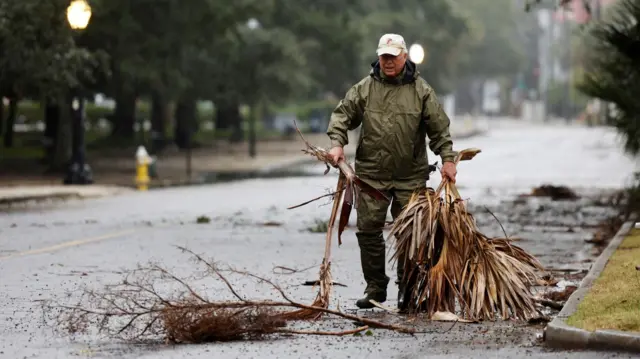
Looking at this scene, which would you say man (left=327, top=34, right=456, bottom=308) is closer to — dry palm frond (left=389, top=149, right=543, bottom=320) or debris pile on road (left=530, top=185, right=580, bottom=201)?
dry palm frond (left=389, top=149, right=543, bottom=320)

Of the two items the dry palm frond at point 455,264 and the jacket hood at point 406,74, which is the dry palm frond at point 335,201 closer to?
the dry palm frond at point 455,264

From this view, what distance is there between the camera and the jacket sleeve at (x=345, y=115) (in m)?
11.4

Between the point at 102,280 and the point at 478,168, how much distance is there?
2978cm

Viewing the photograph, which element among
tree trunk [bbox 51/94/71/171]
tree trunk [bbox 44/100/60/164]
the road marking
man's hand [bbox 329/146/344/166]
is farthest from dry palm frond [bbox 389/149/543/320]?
tree trunk [bbox 44/100/60/164]

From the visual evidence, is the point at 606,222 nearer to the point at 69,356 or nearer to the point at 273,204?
the point at 273,204

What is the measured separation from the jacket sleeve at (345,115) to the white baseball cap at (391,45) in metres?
0.39

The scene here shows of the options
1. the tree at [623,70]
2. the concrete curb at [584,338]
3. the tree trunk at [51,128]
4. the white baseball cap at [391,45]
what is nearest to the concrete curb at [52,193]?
the tree trunk at [51,128]

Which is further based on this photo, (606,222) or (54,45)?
(54,45)

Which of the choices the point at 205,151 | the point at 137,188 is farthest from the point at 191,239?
the point at 205,151

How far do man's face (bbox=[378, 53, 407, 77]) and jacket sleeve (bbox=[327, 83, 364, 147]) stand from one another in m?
0.25

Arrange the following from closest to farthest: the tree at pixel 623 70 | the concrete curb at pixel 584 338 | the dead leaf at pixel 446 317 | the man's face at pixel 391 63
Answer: the concrete curb at pixel 584 338 < the dead leaf at pixel 446 317 < the man's face at pixel 391 63 < the tree at pixel 623 70

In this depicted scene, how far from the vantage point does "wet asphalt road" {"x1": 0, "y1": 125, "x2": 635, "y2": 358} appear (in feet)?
30.6

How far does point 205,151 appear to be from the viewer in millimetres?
54938

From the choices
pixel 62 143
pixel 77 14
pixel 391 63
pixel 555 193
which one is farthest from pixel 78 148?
pixel 391 63
